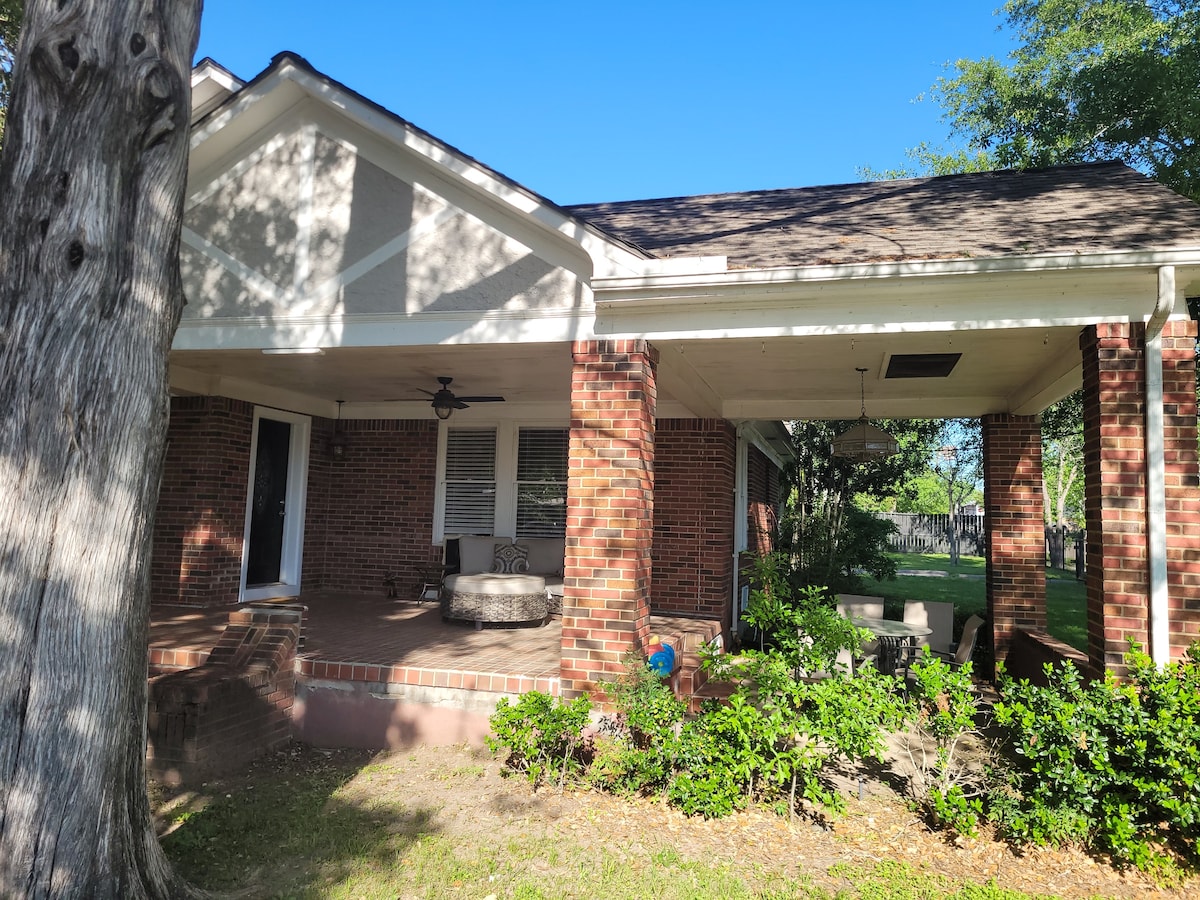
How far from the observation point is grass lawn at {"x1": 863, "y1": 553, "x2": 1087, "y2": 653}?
1280 centimetres

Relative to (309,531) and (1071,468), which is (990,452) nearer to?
(309,531)

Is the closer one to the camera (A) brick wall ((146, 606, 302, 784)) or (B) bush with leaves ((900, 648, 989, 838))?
(B) bush with leaves ((900, 648, 989, 838))

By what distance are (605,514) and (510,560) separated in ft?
15.7

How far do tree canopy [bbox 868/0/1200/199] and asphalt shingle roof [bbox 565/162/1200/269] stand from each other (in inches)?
206

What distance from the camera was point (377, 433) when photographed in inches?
440

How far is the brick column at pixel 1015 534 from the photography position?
844 centimetres

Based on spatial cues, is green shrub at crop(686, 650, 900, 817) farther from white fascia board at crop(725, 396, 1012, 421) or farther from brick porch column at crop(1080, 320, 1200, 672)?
white fascia board at crop(725, 396, 1012, 421)

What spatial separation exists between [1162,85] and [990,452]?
719 cm

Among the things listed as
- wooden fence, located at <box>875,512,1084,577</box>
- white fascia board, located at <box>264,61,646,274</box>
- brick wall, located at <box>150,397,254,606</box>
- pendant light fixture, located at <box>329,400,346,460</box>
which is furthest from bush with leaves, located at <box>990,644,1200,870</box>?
wooden fence, located at <box>875,512,1084,577</box>

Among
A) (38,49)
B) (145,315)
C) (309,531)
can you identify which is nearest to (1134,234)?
(145,315)

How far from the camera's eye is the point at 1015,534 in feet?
28.0

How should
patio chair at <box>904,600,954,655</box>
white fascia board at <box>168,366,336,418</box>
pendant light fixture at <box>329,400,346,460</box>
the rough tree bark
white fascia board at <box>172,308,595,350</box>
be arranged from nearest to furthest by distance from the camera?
the rough tree bark → white fascia board at <box>172,308,595,350</box> → white fascia board at <box>168,366,336,418</box> → patio chair at <box>904,600,954,655</box> → pendant light fixture at <box>329,400,346,460</box>

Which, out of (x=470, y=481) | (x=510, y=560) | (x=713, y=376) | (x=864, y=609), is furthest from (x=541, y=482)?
(x=864, y=609)

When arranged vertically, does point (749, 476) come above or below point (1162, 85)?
below
